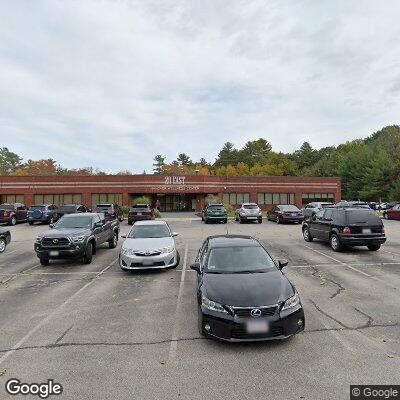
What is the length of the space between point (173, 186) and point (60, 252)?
3646 centimetres

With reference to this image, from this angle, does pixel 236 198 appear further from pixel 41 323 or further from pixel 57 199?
pixel 41 323

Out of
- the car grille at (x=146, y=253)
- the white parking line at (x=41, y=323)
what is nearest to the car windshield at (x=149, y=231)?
the car grille at (x=146, y=253)

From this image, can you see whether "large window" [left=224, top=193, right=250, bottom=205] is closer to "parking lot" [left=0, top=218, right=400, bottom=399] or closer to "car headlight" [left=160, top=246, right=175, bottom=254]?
"car headlight" [left=160, top=246, right=175, bottom=254]

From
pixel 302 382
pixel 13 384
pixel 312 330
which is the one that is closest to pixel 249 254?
pixel 312 330

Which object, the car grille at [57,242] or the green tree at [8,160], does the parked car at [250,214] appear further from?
the green tree at [8,160]

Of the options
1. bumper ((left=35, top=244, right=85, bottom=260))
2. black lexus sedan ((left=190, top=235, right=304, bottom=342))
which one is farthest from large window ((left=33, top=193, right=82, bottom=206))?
black lexus sedan ((left=190, top=235, right=304, bottom=342))

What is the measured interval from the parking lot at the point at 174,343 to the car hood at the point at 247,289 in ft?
2.26

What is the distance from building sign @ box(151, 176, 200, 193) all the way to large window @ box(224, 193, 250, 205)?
601cm

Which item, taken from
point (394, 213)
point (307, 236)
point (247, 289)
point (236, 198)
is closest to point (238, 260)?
point (247, 289)

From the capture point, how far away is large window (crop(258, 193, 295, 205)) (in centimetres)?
5215

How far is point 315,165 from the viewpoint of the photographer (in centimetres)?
10081

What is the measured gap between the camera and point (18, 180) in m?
47.7

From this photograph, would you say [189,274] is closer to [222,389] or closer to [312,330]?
[312,330]

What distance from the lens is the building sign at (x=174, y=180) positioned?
47.8m
